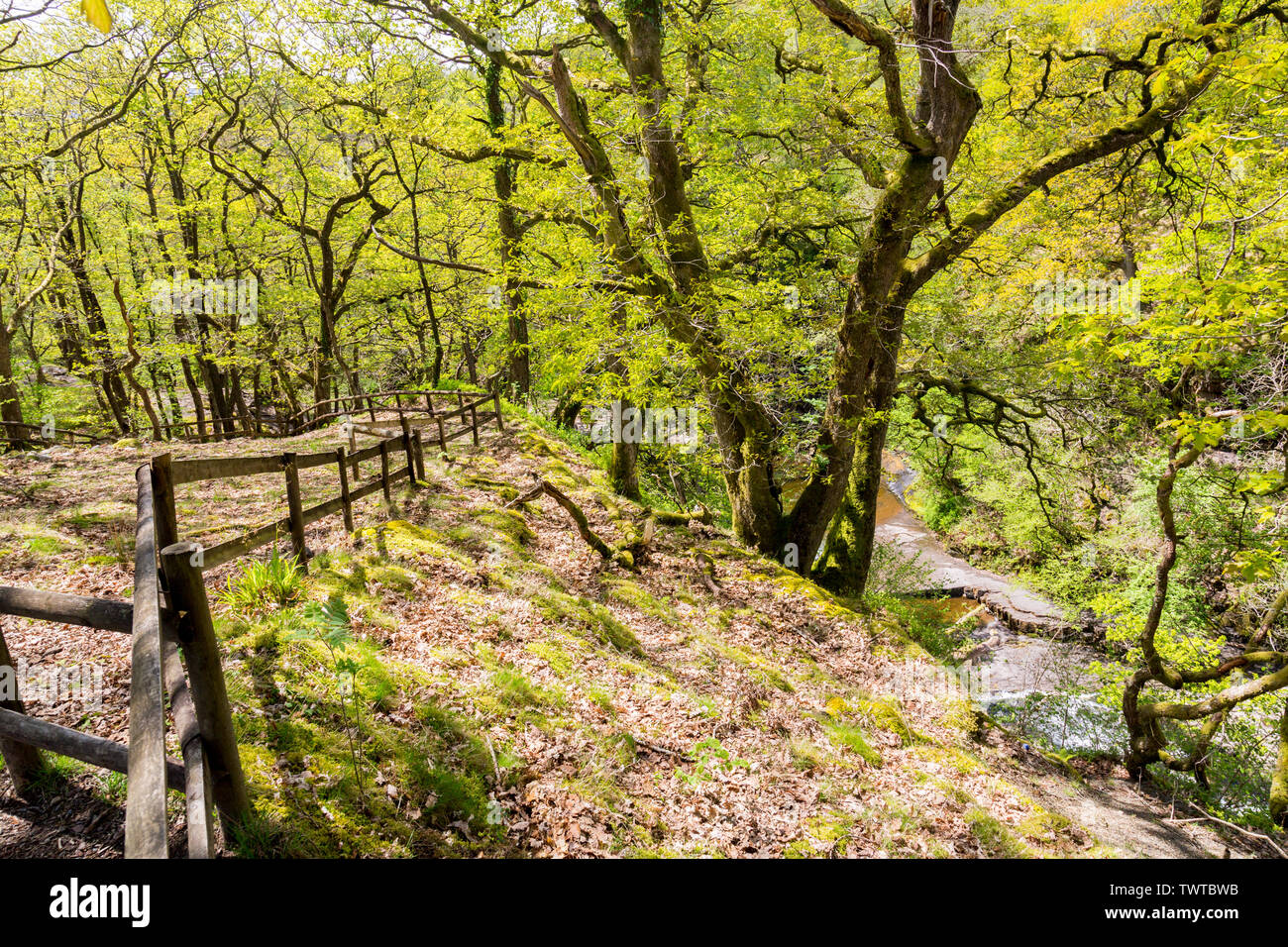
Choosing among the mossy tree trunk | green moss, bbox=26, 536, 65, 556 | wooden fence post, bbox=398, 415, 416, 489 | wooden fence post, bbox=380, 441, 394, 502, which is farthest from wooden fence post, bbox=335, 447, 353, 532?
the mossy tree trunk

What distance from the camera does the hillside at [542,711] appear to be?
346cm

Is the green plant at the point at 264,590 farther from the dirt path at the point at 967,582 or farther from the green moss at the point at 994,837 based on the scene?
the dirt path at the point at 967,582

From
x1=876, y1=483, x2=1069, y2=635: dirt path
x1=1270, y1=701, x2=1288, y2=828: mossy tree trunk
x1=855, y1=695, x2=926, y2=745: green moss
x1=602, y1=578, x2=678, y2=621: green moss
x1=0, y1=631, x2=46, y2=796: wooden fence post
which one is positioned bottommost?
x1=876, y1=483, x2=1069, y2=635: dirt path

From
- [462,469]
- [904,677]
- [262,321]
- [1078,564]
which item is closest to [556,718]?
[904,677]

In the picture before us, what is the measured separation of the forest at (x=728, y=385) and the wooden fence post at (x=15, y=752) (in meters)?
0.04

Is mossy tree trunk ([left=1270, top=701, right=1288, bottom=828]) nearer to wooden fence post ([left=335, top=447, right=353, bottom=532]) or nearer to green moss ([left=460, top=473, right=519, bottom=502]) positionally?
green moss ([left=460, top=473, right=519, bottom=502])

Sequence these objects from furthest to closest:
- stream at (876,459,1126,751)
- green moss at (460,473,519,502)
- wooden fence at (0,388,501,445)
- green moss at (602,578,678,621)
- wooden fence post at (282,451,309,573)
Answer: wooden fence at (0,388,501,445) < green moss at (460,473,519,502) < stream at (876,459,1126,751) < green moss at (602,578,678,621) < wooden fence post at (282,451,309,573)

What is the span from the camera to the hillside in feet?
11.3

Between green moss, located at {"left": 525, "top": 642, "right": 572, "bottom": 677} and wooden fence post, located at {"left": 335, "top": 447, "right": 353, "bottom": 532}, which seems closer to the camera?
green moss, located at {"left": 525, "top": 642, "right": 572, "bottom": 677}

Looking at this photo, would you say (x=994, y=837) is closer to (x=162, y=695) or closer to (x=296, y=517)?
(x=162, y=695)

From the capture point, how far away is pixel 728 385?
8734 millimetres

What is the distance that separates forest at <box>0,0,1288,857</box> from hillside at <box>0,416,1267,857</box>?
4 cm

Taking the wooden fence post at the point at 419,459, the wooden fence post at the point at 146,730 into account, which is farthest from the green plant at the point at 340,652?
the wooden fence post at the point at 419,459
